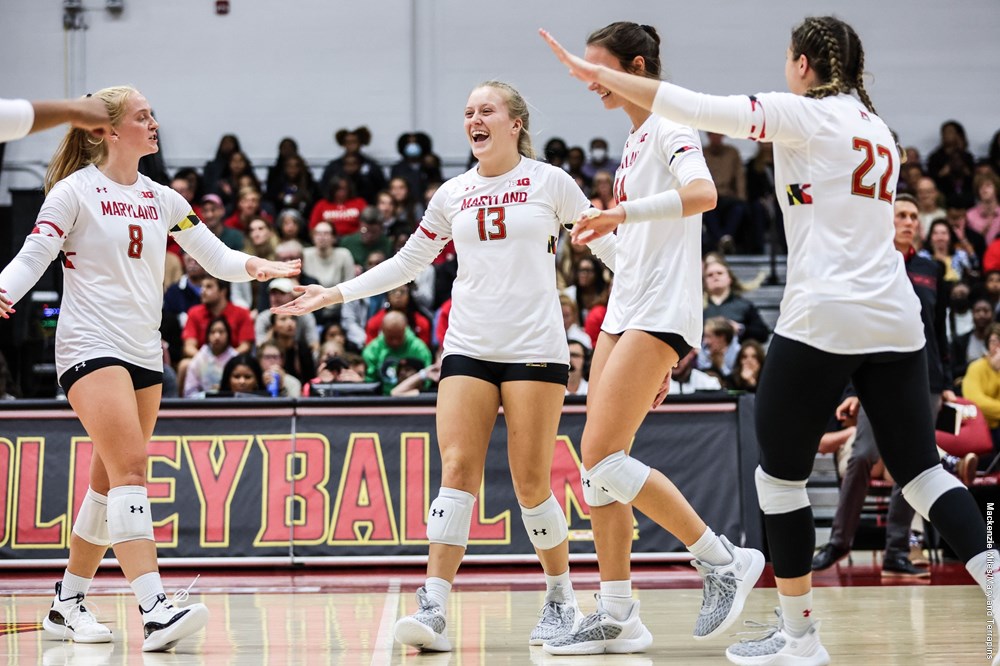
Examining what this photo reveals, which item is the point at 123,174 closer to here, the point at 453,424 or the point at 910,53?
the point at 453,424

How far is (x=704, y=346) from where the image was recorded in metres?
10.2

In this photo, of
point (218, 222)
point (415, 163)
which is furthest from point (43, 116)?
point (415, 163)

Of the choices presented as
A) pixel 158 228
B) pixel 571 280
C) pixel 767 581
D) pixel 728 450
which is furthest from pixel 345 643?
pixel 571 280

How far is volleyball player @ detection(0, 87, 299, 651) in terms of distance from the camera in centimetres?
463

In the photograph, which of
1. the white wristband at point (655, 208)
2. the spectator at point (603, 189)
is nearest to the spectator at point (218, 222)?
the spectator at point (603, 189)

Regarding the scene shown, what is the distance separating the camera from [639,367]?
4.25 metres

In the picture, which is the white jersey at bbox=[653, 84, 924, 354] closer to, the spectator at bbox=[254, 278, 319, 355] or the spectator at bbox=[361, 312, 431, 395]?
the spectator at bbox=[361, 312, 431, 395]

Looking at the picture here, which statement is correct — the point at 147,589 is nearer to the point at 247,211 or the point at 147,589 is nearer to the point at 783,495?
the point at 783,495

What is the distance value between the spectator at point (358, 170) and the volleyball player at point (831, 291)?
10.9 meters

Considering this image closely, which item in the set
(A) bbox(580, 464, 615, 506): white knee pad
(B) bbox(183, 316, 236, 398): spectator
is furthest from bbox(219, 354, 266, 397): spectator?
(A) bbox(580, 464, 615, 506): white knee pad

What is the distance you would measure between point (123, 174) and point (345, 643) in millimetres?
2148

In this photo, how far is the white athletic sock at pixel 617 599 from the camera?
4.41 m

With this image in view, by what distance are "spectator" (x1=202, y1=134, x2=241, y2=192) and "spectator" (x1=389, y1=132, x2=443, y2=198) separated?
202cm

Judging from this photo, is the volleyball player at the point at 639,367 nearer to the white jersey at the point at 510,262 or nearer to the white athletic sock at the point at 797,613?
the white jersey at the point at 510,262
